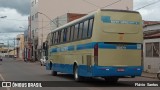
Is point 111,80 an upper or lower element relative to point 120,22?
lower

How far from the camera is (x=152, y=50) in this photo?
34125mm

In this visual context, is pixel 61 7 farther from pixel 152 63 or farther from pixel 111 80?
pixel 111 80

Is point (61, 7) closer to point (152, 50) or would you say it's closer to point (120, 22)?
point (152, 50)

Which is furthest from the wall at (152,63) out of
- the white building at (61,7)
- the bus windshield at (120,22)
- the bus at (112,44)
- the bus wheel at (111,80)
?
the white building at (61,7)

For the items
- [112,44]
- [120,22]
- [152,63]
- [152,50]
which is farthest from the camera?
[152,50]

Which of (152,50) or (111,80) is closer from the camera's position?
(111,80)

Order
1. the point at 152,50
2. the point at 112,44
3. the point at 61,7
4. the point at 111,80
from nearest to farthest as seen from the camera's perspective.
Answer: the point at 112,44
the point at 111,80
the point at 152,50
the point at 61,7

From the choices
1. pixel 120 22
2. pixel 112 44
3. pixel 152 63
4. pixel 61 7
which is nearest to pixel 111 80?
pixel 112 44

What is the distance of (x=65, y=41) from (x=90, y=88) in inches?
286

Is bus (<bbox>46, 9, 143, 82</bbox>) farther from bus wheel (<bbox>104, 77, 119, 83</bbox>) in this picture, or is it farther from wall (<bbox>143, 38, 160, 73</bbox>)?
wall (<bbox>143, 38, 160, 73</bbox>)

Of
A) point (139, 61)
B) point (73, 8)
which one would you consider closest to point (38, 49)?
point (73, 8)

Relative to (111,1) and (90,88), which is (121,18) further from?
(111,1)

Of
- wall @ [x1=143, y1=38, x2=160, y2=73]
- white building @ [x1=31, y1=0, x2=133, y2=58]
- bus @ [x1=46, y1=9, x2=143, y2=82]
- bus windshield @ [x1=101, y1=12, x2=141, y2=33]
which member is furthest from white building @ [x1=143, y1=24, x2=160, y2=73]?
white building @ [x1=31, y1=0, x2=133, y2=58]

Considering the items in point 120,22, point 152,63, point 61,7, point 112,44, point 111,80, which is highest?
point 61,7
